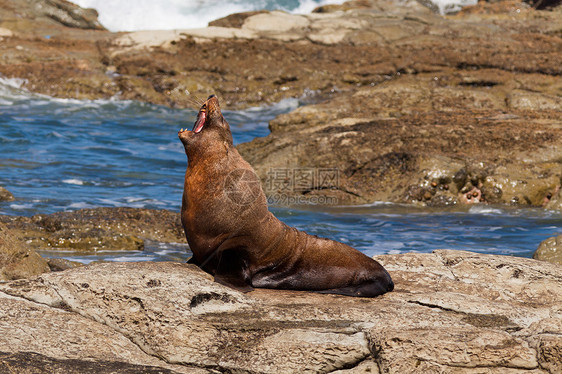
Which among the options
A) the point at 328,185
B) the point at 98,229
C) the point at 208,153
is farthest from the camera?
the point at 328,185

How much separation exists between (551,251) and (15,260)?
590 cm

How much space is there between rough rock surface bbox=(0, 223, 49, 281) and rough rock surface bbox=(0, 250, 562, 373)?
1875mm

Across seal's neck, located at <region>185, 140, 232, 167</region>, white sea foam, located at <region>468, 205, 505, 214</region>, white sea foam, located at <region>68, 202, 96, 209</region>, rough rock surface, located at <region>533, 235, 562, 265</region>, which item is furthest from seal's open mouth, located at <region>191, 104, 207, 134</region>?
white sea foam, located at <region>468, 205, 505, 214</region>

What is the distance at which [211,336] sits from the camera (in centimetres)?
455

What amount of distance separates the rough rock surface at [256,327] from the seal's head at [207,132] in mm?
957

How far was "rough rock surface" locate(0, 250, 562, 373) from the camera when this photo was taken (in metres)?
4.34

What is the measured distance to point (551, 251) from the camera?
8.49 meters

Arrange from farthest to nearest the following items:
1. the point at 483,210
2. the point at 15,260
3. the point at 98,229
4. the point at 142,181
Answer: the point at 142,181 < the point at 483,210 < the point at 98,229 < the point at 15,260

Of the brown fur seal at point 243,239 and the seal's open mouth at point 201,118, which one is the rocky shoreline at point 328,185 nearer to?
the brown fur seal at point 243,239

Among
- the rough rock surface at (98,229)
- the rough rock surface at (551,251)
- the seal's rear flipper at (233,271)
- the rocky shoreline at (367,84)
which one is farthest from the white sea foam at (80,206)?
the rough rock surface at (551,251)

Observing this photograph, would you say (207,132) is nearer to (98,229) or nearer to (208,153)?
(208,153)

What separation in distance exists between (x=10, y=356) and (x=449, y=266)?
3829 millimetres

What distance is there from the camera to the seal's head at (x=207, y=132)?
18.7ft

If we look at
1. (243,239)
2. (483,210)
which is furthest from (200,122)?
(483,210)
